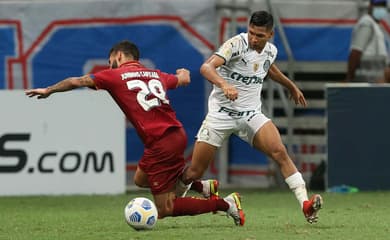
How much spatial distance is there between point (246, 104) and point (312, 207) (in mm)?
1378

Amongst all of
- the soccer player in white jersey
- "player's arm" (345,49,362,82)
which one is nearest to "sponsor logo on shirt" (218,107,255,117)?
the soccer player in white jersey

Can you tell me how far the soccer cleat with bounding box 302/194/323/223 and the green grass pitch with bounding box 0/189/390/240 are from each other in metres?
0.10

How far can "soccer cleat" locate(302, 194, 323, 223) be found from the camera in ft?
35.1

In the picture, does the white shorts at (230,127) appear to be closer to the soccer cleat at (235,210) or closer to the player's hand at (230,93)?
the soccer cleat at (235,210)

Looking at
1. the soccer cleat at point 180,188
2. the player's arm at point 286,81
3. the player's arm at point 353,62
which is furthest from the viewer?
the player's arm at point 353,62

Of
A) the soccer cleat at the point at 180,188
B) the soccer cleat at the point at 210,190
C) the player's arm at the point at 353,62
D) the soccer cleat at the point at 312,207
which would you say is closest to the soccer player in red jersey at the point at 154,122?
the soccer cleat at the point at 180,188

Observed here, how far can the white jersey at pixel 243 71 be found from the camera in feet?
37.6

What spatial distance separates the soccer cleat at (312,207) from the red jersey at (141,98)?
54.6 inches

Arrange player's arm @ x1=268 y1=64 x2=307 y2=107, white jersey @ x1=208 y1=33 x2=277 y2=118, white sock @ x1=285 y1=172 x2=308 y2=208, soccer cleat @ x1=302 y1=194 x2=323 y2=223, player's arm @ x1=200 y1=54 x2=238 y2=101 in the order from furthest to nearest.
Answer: player's arm @ x1=268 y1=64 x2=307 y2=107, white jersey @ x1=208 y1=33 x2=277 y2=118, white sock @ x1=285 y1=172 x2=308 y2=208, soccer cleat @ x1=302 y1=194 x2=323 y2=223, player's arm @ x1=200 y1=54 x2=238 y2=101

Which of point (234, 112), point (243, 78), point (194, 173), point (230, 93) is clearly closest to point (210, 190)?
point (194, 173)

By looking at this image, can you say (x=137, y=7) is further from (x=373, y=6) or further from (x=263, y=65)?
(x=263, y=65)

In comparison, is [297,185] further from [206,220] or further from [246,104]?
[206,220]

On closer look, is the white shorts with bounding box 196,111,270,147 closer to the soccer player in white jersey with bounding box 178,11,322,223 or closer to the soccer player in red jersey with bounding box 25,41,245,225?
the soccer player in white jersey with bounding box 178,11,322,223

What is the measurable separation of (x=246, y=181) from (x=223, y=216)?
225 inches
